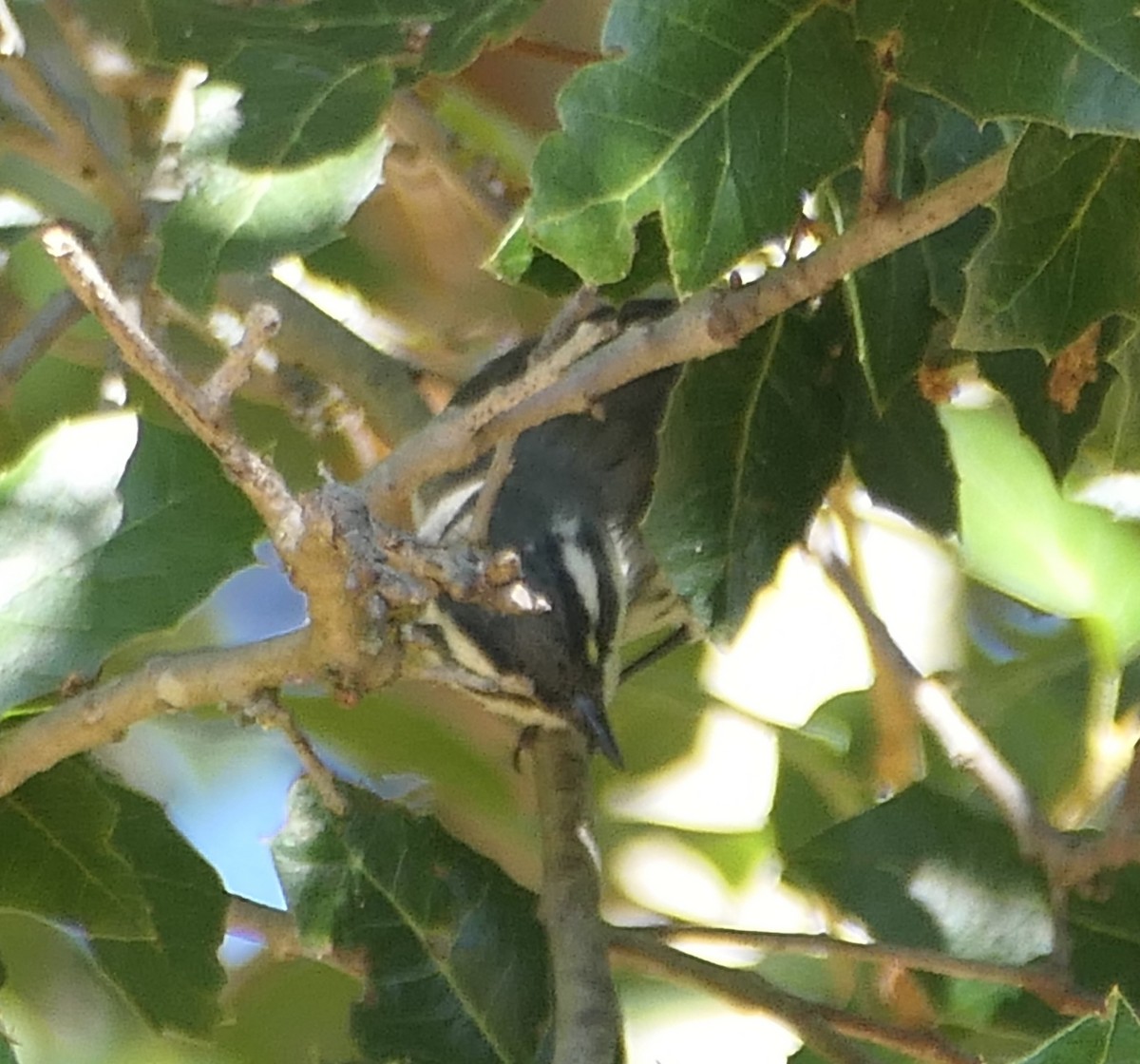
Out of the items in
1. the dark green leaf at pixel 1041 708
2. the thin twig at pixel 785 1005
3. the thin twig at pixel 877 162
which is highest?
the thin twig at pixel 877 162

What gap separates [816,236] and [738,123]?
0.24 meters

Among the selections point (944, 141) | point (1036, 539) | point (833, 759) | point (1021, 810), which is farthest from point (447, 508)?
point (944, 141)

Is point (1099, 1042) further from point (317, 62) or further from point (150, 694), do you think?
point (317, 62)

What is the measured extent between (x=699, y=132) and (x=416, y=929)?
0.55 m

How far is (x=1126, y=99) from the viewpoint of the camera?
2.03 feet

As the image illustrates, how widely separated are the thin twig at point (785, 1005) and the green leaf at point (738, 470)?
250mm

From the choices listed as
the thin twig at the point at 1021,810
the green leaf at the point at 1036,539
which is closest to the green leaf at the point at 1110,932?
the thin twig at the point at 1021,810

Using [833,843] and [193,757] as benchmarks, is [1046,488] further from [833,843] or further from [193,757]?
[193,757]

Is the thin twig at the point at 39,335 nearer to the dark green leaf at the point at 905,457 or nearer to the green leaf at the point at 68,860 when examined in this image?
the green leaf at the point at 68,860

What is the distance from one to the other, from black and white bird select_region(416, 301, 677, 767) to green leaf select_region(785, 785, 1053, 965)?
9.0 inches

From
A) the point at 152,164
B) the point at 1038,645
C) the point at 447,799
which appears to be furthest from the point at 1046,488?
the point at 152,164

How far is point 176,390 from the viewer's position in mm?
575

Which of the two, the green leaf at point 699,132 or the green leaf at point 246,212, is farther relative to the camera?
the green leaf at point 246,212

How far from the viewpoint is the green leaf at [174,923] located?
95cm
